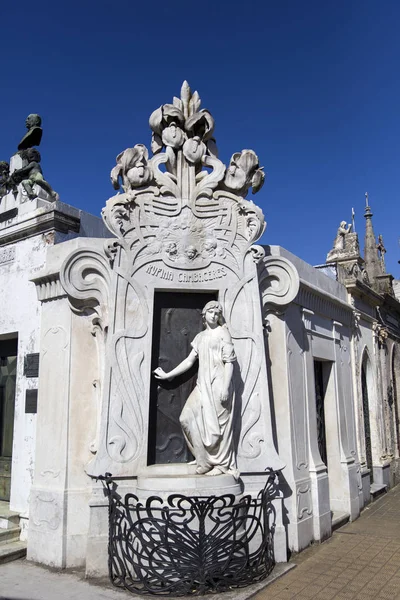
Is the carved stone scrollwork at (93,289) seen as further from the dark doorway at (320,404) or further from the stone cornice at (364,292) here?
the stone cornice at (364,292)

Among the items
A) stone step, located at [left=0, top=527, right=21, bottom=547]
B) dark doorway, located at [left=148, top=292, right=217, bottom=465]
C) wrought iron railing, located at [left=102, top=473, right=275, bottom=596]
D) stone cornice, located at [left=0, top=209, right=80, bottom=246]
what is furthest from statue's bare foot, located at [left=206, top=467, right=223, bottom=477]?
stone cornice, located at [left=0, top=209, right=80, bottom=246]

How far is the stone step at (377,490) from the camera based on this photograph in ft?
32.5

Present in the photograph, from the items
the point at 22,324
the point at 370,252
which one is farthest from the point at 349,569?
the point at 370,252

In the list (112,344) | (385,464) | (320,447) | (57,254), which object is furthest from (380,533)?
(57,254)

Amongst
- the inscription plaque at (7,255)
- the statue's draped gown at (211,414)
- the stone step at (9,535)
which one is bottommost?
the stone step at (9,535)

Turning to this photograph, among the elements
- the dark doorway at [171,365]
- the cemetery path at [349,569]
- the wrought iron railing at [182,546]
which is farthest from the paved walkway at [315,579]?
the dark doorway at [171,365]

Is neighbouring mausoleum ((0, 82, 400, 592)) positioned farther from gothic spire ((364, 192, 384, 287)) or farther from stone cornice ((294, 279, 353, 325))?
gothic spire ((364, 192, 384, 287))

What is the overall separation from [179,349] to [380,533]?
4130mm

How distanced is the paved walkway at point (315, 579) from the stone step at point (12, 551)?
8cm

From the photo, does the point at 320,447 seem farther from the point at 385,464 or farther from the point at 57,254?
the point at 57,254

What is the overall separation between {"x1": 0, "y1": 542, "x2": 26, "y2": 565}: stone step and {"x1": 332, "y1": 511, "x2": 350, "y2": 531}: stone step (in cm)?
437

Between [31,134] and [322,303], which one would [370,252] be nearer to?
[322,303]

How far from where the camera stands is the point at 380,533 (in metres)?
7.35

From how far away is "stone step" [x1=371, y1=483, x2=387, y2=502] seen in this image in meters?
9.91
